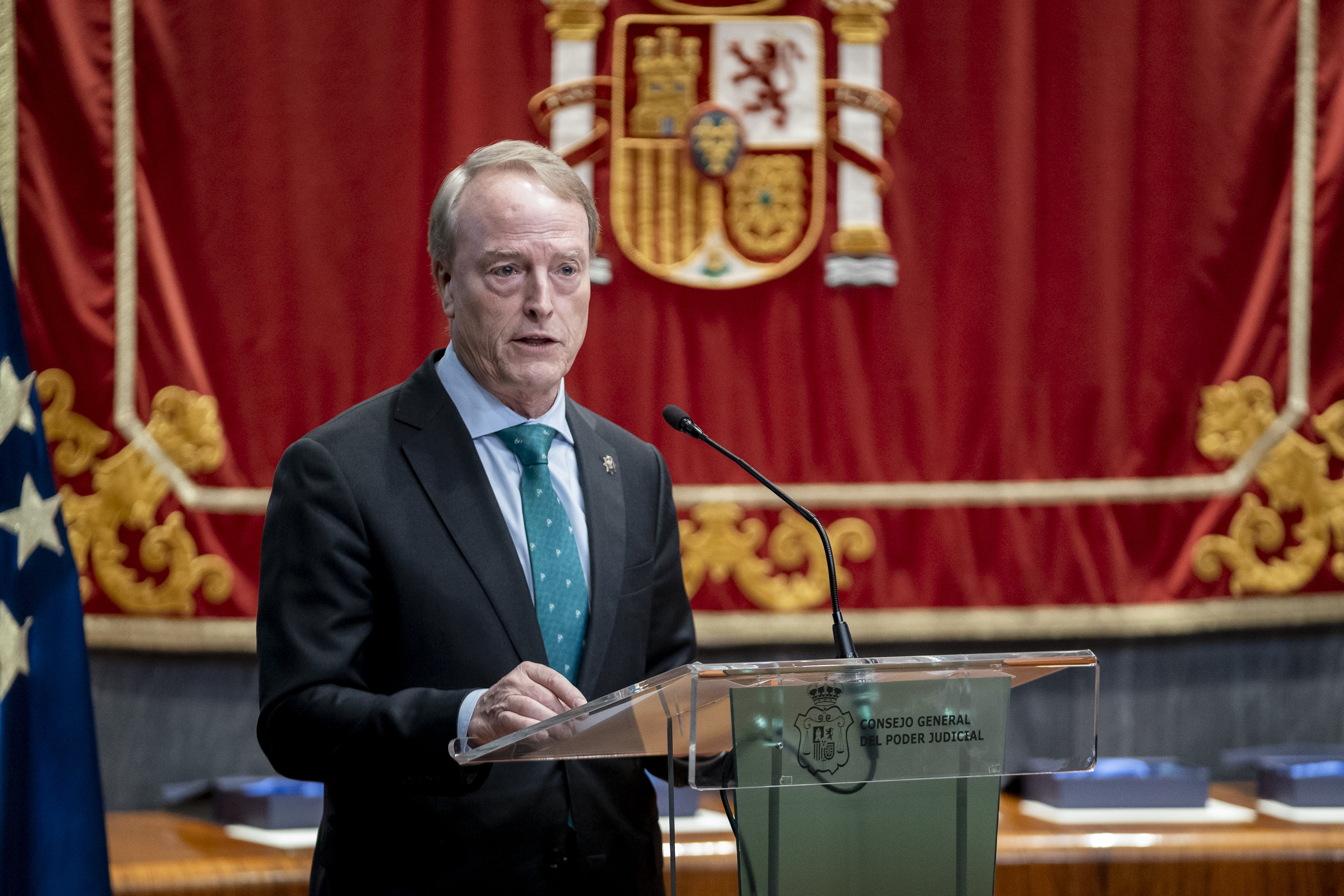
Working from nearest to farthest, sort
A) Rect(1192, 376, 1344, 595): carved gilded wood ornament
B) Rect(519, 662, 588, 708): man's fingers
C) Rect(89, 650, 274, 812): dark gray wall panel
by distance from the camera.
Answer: Rect(519, 662, 588, 708): man's fingers → Rect(89, 650, 274, 812): dark gray wall panel → Rect(1192, 376, 1344, 595): carved gilded wood ornament

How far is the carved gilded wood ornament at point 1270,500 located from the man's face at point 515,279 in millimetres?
2064

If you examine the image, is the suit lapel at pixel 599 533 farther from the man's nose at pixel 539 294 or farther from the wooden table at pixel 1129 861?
the wooden table at pixel 1129 861

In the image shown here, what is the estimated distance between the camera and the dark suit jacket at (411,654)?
1.41 meters

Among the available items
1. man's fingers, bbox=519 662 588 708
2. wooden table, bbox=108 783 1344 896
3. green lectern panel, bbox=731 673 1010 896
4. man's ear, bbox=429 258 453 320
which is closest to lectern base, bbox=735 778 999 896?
green lectern panel, bbox=731 673 1010 896

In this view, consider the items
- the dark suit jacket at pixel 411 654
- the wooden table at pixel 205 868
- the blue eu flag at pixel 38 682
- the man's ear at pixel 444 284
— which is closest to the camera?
the dark suit jacket at pixel 411 654

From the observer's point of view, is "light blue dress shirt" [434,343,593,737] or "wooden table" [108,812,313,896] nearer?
"light blue dress shirt" [434,343,593,737]

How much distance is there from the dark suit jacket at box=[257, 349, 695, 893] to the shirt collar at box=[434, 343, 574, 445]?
34 millimetres

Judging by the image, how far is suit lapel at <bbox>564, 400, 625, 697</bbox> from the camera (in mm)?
1538

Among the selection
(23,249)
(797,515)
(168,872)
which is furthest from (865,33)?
(168,872)

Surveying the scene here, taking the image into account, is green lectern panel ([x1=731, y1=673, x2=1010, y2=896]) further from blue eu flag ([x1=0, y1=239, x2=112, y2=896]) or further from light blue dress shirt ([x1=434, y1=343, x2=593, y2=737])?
blue eu flag ([x1=0, y1=239, x2=112, y2=896])

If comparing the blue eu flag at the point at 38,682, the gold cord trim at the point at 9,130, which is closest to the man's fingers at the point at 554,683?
the blue eu flag at the point at 38,682

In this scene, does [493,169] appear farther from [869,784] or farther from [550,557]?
[869,784]

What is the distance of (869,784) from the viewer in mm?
1186

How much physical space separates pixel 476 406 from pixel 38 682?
3.06 ft
